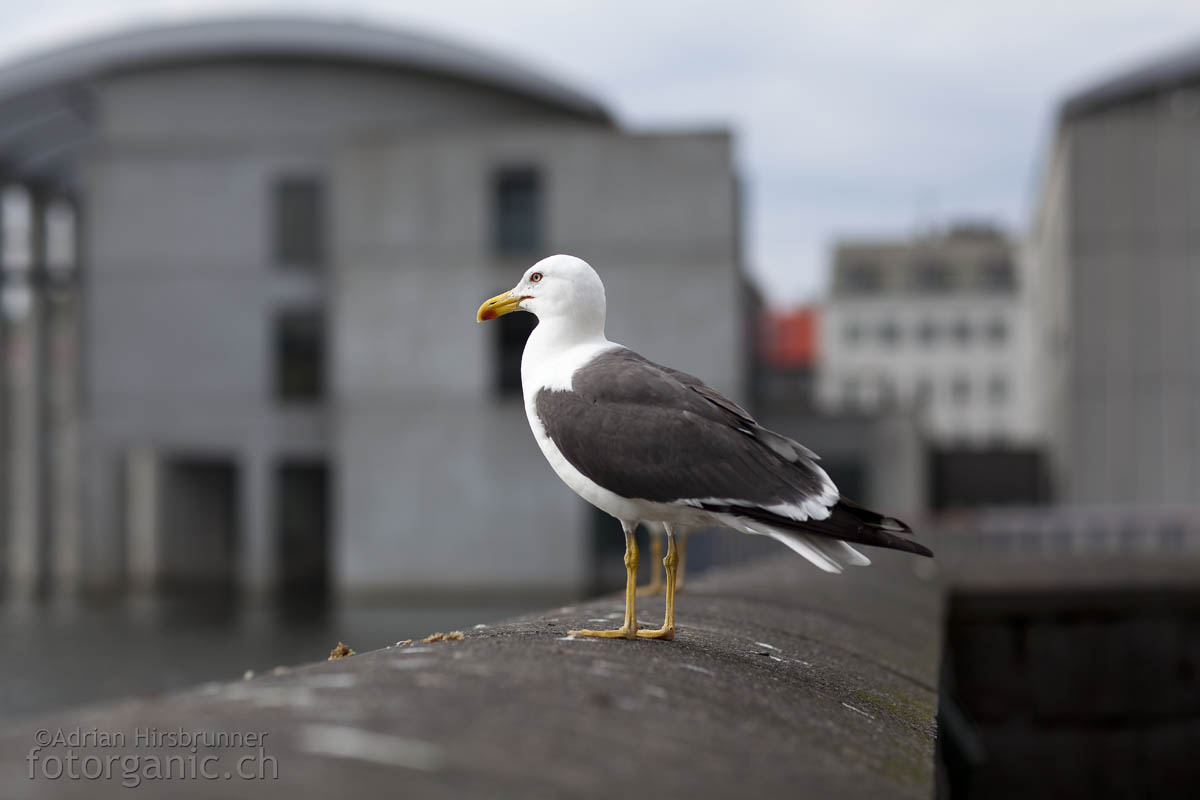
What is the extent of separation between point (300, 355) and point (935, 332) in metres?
48.0

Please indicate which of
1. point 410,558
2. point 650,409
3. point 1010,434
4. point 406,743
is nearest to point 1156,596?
point 650,409

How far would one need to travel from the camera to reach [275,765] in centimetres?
244

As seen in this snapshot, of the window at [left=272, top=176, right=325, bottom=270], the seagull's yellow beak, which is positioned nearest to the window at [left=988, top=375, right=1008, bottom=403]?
the window at [left=272, top=176, right=325, bottom=270]

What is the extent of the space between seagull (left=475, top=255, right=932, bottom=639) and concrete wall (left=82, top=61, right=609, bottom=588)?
2899 centimetres

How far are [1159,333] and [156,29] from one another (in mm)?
23727

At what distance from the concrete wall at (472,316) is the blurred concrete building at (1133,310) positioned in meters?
8.16

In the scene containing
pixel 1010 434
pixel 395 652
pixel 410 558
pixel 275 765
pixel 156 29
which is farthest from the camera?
pixel 1010 434

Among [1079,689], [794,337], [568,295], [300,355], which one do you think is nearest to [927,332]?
[794,337]

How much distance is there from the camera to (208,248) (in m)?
33.5

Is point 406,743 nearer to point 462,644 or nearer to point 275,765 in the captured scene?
point 275,765

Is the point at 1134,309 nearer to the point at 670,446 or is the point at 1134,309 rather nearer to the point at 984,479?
the point at 984,479

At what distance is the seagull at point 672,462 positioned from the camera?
4105 mm

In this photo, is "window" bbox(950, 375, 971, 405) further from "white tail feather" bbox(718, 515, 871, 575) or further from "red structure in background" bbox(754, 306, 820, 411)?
"white tail feather" bbox(718, 515, 871, 575)

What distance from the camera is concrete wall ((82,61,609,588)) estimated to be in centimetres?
3328
